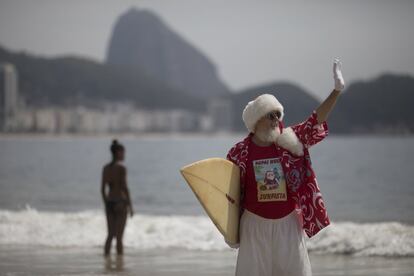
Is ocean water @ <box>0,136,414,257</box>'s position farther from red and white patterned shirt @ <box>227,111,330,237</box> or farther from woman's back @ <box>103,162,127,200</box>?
red and white patterned shirt @ <box>227,111,330,237</box>

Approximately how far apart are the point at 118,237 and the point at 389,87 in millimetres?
157766

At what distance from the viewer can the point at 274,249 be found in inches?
218

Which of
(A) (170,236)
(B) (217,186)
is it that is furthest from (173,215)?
(B) (217,186)

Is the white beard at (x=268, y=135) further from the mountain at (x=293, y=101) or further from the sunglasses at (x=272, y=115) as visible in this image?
the mountain at (x=293, y=101)

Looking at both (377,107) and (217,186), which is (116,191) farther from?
(377,107)

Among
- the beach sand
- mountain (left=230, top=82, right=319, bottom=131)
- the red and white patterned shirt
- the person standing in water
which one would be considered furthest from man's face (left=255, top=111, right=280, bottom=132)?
mountain (left=230, top=82, right=319, bottom=131)

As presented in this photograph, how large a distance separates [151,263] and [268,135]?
605 centimetres

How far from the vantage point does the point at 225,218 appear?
18.5 ft

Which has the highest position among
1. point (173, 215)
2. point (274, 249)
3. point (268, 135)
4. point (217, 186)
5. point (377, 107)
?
point (268, 135)

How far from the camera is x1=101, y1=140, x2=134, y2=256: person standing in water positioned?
1165cm

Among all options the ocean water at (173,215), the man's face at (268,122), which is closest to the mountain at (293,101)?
the ocean water at (173,215)

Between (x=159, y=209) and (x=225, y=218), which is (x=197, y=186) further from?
(x=159, y=209)

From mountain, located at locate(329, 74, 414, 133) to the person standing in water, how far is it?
152 metres

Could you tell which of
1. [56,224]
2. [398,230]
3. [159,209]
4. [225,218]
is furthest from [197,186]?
[159,209]
